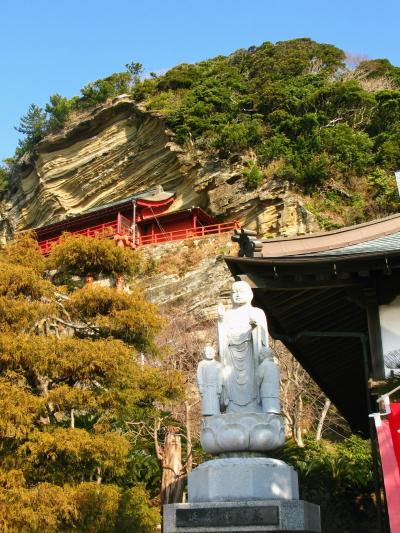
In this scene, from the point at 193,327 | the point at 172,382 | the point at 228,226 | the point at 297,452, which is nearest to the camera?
the point at 172,382

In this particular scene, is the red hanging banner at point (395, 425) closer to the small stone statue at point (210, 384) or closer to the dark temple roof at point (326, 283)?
the dark temple roof at point (326, 283)

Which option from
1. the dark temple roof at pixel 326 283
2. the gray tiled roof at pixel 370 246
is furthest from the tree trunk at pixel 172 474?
the gray tiled roof at pixel 370 246

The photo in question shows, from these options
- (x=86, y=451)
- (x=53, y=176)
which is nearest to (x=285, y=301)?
(x=86, y=451)

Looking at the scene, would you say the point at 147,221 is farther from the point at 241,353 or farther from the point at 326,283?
the point at 241,353

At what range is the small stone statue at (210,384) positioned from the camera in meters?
5.68

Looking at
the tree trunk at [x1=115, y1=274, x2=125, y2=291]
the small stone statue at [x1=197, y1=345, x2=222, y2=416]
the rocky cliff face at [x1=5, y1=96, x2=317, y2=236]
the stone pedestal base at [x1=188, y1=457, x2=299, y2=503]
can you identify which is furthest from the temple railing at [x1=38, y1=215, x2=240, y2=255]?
the stone pedestal base at [x1=188, y1=457, x2=299, y2=503]

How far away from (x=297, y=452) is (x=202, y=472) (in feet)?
35.7

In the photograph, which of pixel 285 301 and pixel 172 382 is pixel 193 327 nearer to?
pixel 172 382

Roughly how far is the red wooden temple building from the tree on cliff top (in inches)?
751

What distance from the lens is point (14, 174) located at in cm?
4238

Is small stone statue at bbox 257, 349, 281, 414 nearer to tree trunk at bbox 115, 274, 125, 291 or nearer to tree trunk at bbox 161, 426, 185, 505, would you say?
tree trunk at bbox 161, 426, 185, 505

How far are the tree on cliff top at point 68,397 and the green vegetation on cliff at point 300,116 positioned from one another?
58.1 feet

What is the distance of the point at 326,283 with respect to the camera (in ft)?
22.7

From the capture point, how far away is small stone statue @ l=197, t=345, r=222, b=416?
568 cm
